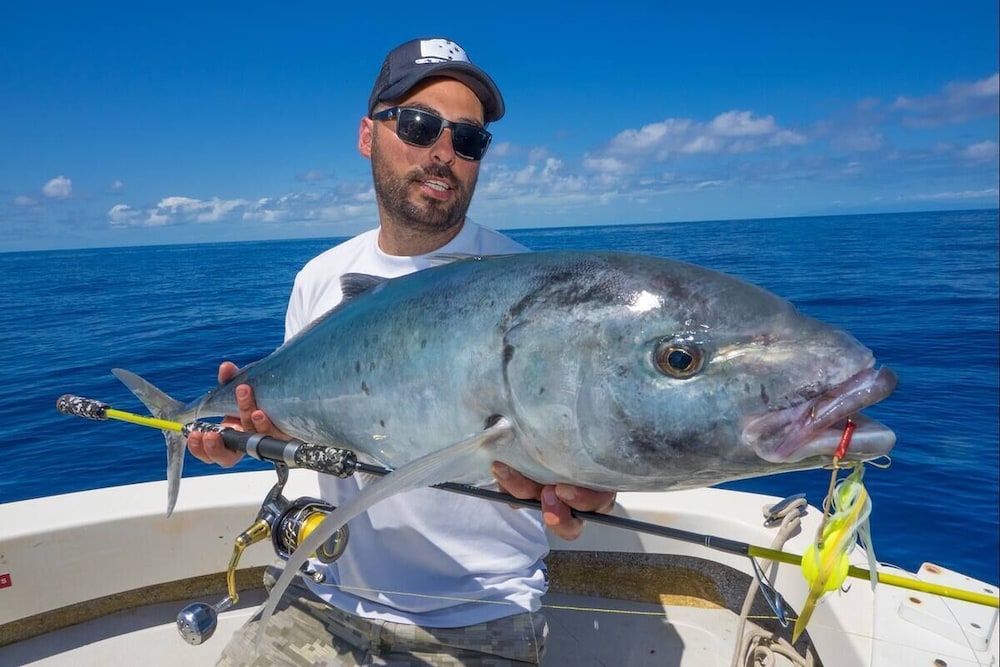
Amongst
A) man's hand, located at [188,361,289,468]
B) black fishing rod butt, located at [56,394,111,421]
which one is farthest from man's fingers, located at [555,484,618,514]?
black fishing rod butt, located at [56,394,111,421]

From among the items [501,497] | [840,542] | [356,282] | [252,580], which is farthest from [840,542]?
[252,580]

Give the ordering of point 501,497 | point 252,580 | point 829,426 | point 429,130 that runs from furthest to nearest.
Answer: point 252,580 → point 429,130 → point 501,497 → point 829,426

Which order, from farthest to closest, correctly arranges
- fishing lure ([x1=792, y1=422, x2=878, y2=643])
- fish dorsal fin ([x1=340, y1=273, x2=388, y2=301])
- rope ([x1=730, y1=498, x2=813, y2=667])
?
1. rope ([x1=730, y1=498, x2=813, y2=667])
2. fish dorsal fin ([x1=340, y1=273, x2=388, y2=301])
3. fishing lure ([x1=792, y1=422, x2=878, y2=643])

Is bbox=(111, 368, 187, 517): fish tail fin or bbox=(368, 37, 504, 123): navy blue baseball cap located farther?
bbox=(111, 368, 187, 517): fish tail fin

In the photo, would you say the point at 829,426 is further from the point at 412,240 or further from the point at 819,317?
the point at 819,317

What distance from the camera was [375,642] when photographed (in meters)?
2.48

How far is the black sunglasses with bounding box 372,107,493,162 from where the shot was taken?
2.71 meters

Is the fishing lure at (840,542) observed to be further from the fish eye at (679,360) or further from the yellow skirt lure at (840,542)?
the fish eye at (679,360)

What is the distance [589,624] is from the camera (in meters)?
3.64

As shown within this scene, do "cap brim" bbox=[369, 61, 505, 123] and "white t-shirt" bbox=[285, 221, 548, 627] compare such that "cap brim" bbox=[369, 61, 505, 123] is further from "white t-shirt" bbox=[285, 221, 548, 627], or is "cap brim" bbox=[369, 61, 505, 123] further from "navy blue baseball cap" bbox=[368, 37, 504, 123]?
"white t-shirt" bbox=[285, 221, 548, 627]

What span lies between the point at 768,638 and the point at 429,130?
9.56 feet

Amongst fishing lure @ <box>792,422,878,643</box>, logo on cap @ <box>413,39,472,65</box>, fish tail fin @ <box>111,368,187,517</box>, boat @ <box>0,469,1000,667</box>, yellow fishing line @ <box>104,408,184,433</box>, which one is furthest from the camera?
boat @ <box>0,469,1000,667</box>

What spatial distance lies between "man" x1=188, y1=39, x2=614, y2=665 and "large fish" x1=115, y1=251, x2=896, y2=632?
76cm

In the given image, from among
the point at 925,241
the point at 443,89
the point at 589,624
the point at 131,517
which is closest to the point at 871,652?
the point at 589,624
